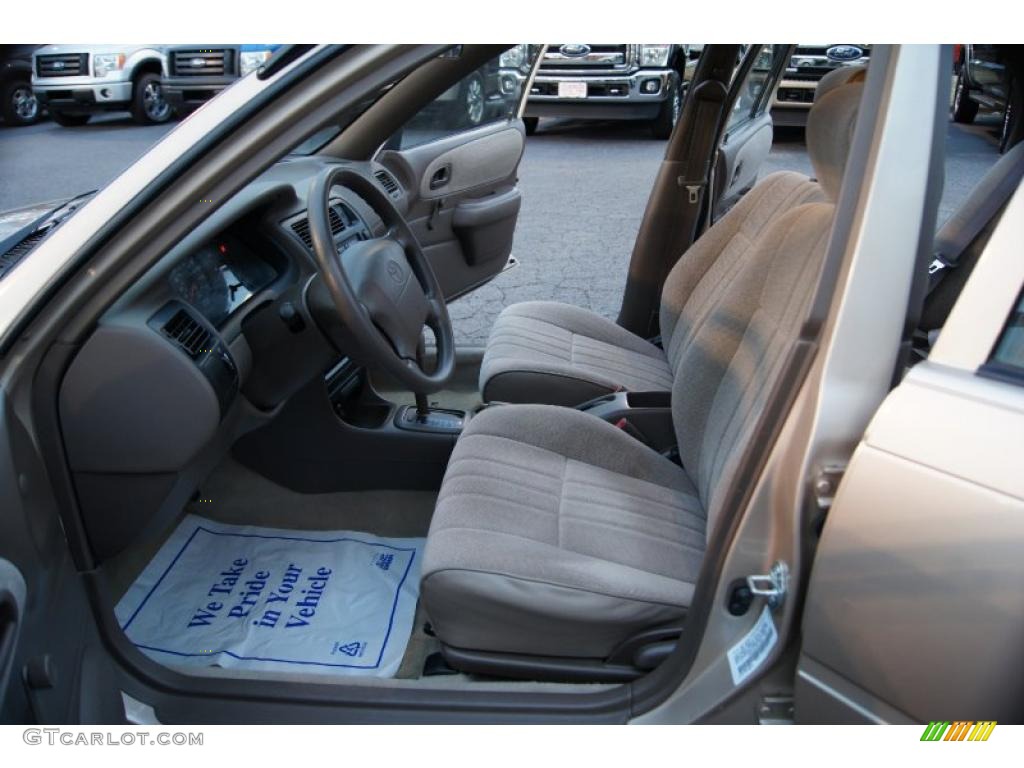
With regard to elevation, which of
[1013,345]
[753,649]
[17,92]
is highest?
[1013,345]

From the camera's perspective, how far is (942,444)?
0.98m

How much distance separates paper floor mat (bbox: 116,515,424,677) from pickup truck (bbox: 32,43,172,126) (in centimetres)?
520

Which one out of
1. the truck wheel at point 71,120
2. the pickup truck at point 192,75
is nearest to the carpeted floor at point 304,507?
the pickup truck at point 192,75

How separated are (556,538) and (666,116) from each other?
638 centimetres

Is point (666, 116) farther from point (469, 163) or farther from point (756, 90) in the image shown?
point (469, 163)

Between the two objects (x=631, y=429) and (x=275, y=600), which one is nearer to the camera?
(x=275, y=600)

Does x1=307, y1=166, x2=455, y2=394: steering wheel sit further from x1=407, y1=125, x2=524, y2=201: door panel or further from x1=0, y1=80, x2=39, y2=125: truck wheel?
x1=0, y1=80, x2=39, y2=125: truck wheel

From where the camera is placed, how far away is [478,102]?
10.2 feet

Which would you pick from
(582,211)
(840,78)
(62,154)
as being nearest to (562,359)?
(840,78)

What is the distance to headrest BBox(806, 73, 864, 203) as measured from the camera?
4.37ft

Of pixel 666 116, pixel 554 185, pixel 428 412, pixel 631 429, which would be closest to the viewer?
pixel 631 429

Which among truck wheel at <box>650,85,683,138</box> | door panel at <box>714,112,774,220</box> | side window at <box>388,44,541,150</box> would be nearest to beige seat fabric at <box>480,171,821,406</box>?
door panel at <box>714,112,774,220</box>

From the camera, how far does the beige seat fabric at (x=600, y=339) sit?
6.98 feet

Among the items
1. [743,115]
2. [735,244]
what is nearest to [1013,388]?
[735,244]
